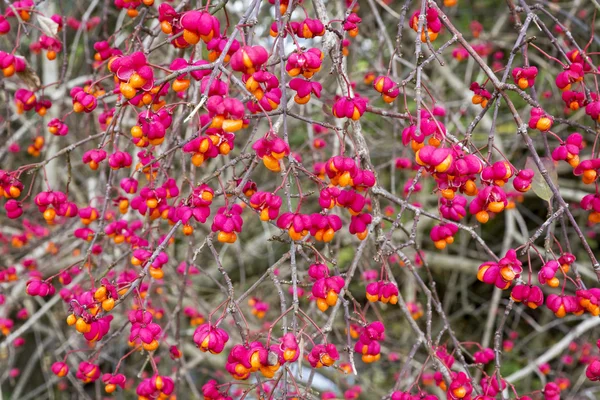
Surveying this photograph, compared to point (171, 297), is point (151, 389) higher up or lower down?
higher up

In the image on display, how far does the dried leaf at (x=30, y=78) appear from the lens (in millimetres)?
1906

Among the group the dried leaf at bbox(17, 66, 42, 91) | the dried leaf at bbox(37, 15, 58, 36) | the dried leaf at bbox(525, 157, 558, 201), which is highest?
the dried leaf at bbox(525, 157, 558, 201)

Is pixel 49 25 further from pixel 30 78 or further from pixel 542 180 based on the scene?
pixel 542 180

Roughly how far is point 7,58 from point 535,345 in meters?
4.09

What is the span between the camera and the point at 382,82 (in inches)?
53.1

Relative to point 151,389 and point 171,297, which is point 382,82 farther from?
point 171,297

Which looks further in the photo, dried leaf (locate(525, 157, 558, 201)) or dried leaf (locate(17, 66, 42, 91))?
dried leaf (locate(17, 66, 42, 91))

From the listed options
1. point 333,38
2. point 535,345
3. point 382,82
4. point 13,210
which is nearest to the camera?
point 382,82

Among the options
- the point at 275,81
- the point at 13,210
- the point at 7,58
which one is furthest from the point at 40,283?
the point at 275,81

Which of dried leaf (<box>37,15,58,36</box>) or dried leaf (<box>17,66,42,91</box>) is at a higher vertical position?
dried leaf (<box>37,15,58,36</box>)

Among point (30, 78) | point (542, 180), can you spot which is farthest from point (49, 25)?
point (542, 180)

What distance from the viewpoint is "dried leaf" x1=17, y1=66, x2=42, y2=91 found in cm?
191

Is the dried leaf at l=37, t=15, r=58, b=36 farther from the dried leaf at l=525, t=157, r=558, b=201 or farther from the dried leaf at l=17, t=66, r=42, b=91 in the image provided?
the dried leaf at l=525, t=157, r=558, b=201

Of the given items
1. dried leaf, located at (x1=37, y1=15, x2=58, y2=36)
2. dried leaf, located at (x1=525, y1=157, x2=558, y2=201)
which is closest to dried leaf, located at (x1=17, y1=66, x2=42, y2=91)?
dried leaf, located at (x1=37, y1=15, x2=58, y2=36)
